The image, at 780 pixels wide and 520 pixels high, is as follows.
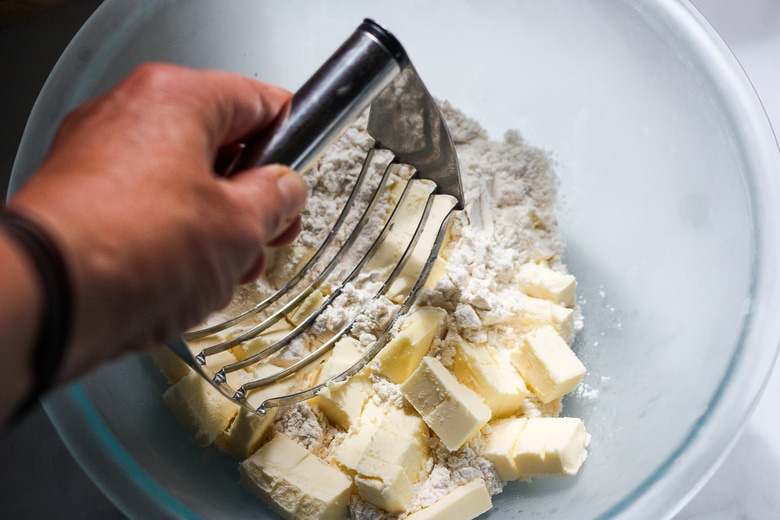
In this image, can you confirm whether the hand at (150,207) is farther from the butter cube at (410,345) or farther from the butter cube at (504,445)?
the butter cube at (504,445)

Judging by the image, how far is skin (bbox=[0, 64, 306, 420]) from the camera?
0.44 metres

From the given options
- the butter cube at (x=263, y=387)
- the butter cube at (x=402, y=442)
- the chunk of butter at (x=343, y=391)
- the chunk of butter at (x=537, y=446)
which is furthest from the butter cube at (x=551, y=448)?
the butter cube at (x=263, y=387)

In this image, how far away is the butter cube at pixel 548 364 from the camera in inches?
37.5

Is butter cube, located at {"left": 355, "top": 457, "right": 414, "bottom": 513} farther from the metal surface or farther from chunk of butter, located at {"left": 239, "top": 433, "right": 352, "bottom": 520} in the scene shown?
the metal surface

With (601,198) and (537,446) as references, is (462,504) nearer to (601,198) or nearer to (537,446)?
(537,446)

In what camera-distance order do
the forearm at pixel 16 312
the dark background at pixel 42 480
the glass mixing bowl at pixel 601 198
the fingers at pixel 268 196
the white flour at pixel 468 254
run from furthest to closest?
the dark background at pixel 42 480 → the white flour at pixel 468 254 → the glass mixing bowl at pixel 601 198 → the fingers at pixel 268 196 → the forearm at pixel 16 312

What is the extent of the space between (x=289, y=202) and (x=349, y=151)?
445 mm

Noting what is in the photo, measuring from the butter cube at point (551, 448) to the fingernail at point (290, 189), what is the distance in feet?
1.66

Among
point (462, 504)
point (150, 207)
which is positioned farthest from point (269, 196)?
point (462, 504)

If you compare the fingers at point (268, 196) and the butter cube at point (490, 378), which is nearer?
the fingers at point (268, 196)

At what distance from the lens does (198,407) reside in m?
0.94

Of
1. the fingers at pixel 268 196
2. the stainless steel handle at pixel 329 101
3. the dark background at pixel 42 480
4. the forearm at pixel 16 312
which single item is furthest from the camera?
the dark background at pixel 42 480

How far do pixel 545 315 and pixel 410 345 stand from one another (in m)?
0.22

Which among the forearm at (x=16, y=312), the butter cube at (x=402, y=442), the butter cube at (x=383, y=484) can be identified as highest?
the forearm at (x=16, y=312)
